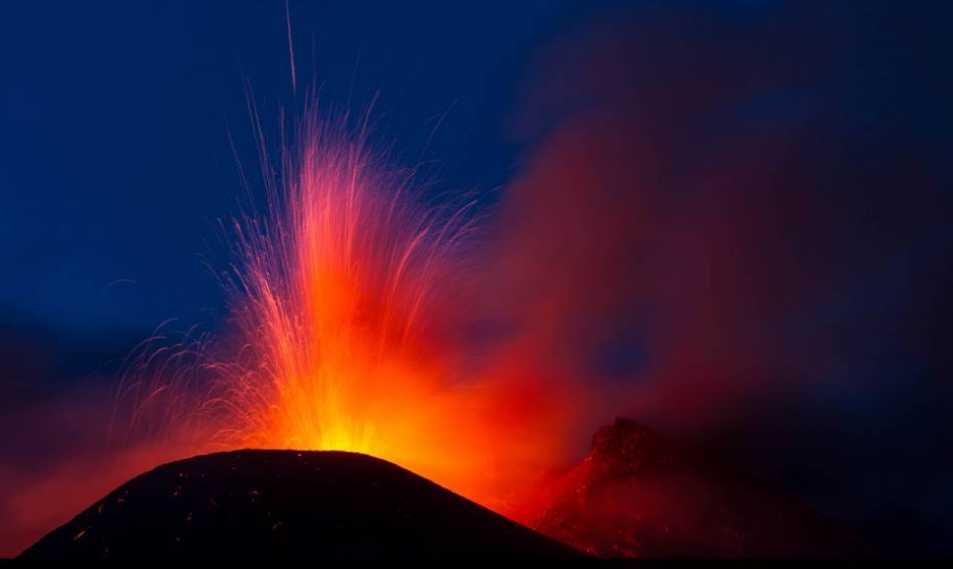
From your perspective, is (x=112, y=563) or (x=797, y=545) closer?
(x=112, y=563)

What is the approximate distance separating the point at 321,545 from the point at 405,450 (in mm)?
18381

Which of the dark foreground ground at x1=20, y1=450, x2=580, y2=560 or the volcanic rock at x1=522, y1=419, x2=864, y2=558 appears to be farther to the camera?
the volcanic rock at x1=522, y1=419, x2=864, y2=558

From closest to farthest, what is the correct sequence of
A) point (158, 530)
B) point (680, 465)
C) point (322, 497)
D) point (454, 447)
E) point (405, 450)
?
point (158, 530) → point (322, 497) → point (680, 465) → point (405, 450) → point (454, 447)

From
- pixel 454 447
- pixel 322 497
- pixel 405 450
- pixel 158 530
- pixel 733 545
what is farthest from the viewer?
pixel 454 447

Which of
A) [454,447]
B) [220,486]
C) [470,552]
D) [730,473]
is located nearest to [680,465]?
[730,473]

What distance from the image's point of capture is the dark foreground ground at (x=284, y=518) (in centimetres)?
1622

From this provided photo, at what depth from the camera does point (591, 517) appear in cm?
2839

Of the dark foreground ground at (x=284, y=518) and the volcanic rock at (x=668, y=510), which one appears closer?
the dark foreground ground at (x=284, y=518)

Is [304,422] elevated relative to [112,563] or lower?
elevated

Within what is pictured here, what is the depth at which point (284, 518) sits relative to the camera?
17.1 metres

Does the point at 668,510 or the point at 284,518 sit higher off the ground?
the point at 284,518

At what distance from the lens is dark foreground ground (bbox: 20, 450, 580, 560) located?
639 inches

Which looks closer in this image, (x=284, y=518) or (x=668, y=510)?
(x=284, y=518)

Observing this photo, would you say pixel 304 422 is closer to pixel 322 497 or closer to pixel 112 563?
pixel 322 497
